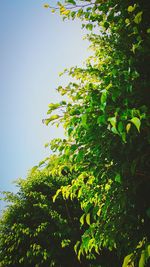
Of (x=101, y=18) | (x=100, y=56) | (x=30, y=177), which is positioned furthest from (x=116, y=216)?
(x=30, y=177)

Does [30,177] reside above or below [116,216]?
above

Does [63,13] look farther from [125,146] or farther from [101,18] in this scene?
[125,146]

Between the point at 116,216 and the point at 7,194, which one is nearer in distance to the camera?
the point at 116,216

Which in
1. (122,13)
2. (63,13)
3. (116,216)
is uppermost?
(63,13)

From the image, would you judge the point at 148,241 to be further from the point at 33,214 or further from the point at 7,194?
the point at 7,194

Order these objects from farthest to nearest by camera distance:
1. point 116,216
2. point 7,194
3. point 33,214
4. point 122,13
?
point 7,194 < point 33,214 < point 122,13 < point 116,216

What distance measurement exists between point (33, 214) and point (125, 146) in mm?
6796

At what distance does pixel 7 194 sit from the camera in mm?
8836

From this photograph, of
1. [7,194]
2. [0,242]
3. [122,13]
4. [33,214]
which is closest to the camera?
[122,13]

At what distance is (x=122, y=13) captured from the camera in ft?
10.4

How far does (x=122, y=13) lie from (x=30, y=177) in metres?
8.12

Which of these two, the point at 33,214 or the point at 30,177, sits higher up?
the point at 30,177

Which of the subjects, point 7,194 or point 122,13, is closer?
point 122,13

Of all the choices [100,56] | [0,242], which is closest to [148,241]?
[100,56]
